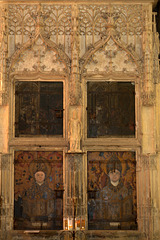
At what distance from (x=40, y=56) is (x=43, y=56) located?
87 mm

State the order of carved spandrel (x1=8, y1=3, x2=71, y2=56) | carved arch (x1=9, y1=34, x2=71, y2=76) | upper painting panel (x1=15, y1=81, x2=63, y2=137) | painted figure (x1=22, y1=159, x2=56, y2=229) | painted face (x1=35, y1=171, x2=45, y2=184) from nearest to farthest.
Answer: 1. painted figure (x1=22, y1=159, x2=56, y2=229)
2. painted face (x1=35, y1=171, x2=45, y2=184)
3. upper painting panel (x1=15, y1=81, x2=63, y2=137)
4. carved arch (x1=9, y1=34, x2=71, y2=76)
5. carved spandrel (x1=8, y1=3, x2=71, y2=56)

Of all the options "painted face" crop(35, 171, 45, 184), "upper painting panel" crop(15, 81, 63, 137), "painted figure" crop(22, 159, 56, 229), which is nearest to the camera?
"painted figure" crop(22, 159, 56, 229)

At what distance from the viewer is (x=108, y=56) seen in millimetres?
12781

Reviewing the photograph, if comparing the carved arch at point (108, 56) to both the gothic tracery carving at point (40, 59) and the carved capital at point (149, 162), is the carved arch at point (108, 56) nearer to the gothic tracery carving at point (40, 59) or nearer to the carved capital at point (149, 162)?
the gothic tracery carving at point (40, 59)

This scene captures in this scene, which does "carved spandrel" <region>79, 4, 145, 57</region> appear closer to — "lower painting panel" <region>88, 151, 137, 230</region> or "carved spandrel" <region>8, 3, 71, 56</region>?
"carved spandrel" <region>8, 3, 71, 56</region>

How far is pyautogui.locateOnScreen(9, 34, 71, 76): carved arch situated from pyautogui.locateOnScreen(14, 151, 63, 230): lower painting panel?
2.33 metres

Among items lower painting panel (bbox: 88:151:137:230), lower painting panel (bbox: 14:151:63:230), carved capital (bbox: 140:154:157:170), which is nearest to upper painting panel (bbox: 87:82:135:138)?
lower painting panel (bbox: 88:151:137:230)

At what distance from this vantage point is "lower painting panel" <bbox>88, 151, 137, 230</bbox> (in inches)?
482

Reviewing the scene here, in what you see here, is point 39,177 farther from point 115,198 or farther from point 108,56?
point 108,56

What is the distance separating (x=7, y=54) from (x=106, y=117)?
3.34m

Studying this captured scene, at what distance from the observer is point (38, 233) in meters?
12.1

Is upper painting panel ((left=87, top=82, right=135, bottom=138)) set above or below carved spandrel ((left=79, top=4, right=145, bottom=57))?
below

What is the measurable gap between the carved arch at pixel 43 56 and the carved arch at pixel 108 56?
53cm

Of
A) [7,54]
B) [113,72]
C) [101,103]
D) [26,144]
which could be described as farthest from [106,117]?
[7,54]
